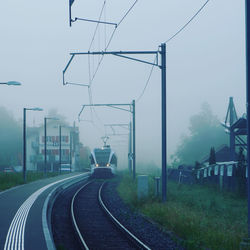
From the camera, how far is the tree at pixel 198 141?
91.4 meters

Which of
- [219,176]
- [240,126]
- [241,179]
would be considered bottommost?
[219,176]

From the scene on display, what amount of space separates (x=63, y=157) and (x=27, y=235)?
81195 mm

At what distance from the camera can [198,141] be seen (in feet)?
306

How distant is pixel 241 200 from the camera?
22.1 m

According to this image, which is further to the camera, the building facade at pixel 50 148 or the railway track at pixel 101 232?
the building facade at pixel 50 148

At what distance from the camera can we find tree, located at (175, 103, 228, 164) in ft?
300

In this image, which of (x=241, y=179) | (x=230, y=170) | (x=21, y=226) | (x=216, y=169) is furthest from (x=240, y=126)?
(x=21, y=226)

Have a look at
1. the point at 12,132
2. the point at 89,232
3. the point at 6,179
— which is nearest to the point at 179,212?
the point at 89,232

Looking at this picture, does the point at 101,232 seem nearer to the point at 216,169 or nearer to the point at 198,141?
the point at 216,169

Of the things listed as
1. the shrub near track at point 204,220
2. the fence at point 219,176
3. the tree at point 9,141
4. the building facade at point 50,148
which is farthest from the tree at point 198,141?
the shrub near track at point 204,220

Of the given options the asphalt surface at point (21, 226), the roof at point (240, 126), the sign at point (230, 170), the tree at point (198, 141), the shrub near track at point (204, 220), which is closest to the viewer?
the asphalt surface at point (21, 226)

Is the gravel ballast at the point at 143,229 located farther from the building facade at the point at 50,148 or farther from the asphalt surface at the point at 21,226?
the building facade at the point at 50,148

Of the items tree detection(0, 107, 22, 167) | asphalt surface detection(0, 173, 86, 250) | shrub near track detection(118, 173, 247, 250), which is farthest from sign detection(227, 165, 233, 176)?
tree detection(0, 107, 22, 167)

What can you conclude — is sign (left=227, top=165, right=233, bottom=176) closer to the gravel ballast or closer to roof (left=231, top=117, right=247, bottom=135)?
roof (left=231, top=117, right=247, bottom=135)
